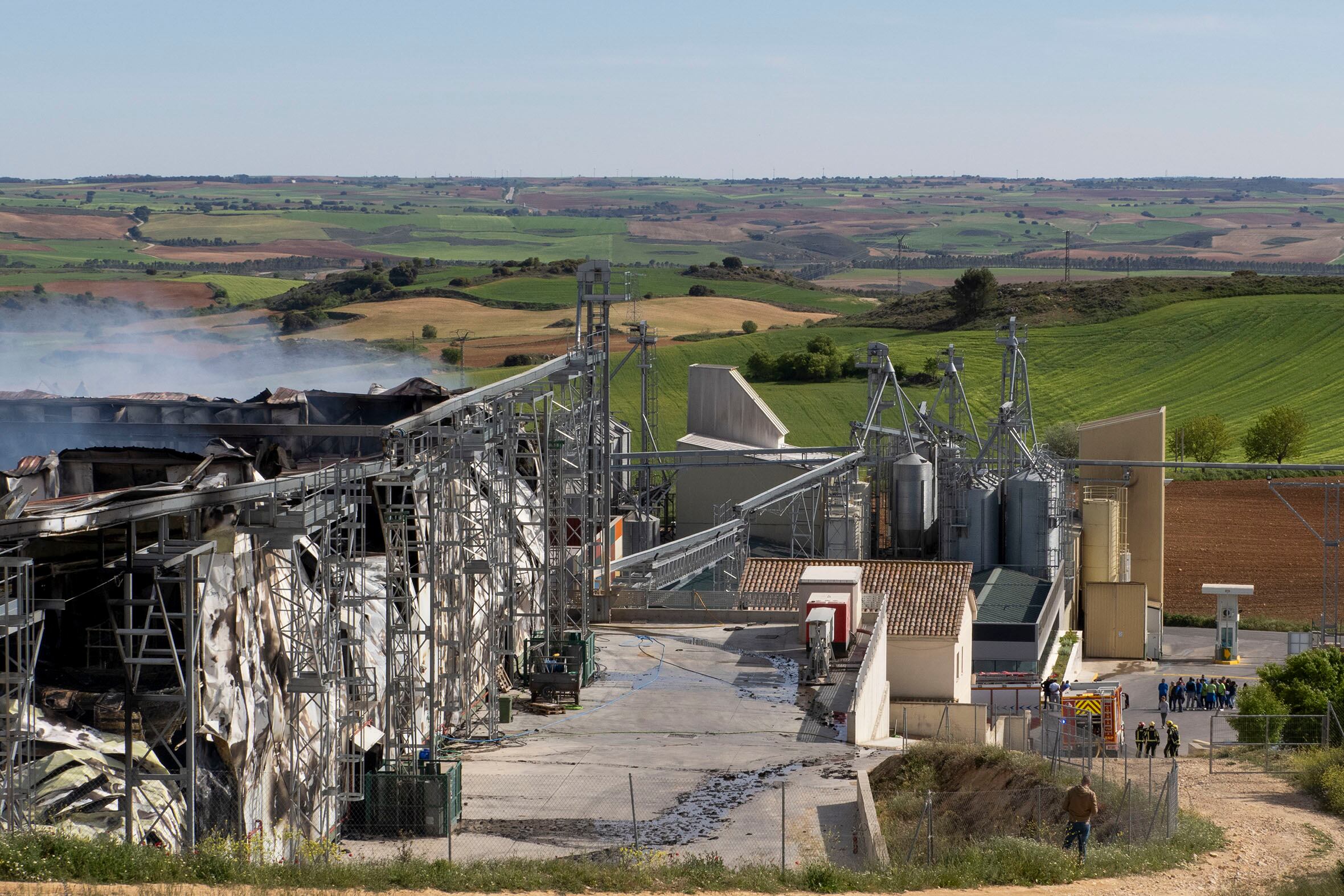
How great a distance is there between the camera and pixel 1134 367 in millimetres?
102812

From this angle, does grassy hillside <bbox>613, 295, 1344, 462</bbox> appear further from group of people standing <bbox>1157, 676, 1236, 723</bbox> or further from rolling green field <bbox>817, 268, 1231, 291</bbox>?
rolling green field <bbox>817, 268, 1231, 291</bbox>

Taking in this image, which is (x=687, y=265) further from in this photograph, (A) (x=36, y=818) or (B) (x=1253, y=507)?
(A) (x=36, y=818)

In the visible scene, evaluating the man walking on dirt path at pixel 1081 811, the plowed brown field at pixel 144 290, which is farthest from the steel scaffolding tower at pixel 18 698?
the plowed brown field at pixel 144 290

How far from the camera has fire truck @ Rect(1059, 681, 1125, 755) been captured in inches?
1318

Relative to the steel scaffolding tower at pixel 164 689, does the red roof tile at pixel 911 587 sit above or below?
below

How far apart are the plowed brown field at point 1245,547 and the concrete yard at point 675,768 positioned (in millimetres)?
29468

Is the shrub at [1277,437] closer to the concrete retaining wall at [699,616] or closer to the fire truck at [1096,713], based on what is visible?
the fire truck at [1096,713]

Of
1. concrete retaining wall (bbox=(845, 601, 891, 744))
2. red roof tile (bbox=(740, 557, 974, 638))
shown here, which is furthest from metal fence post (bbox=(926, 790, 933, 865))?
red roof tile (bbox=(740, 557, 974, 638))

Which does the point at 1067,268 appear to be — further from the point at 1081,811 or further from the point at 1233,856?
the point at 1081,811

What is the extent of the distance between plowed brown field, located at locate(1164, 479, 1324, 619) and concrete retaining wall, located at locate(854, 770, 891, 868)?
35428mm

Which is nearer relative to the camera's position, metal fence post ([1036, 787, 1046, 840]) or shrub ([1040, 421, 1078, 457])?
metal fence post ([1036, 787, 1046, 840])

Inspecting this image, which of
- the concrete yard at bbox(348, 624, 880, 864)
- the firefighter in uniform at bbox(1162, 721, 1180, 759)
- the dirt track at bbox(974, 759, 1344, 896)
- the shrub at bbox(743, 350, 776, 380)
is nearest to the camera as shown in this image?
the dirt track at bbox(974, 759, 1344, 896)

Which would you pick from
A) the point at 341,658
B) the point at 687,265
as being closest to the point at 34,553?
the point at 341,658

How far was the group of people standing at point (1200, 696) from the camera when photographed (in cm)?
4094
